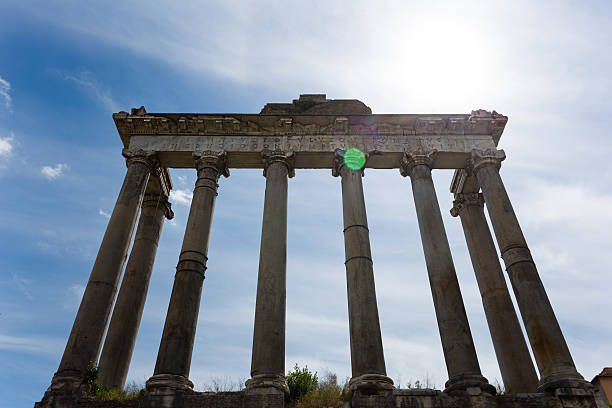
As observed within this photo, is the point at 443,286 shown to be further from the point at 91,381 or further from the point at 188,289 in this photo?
the point at 91,381

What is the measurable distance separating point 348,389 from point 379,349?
1.60m

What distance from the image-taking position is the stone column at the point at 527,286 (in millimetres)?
13727

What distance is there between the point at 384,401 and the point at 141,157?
46.4 feet

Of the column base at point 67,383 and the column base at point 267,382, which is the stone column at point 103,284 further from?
the column base at point 267,382

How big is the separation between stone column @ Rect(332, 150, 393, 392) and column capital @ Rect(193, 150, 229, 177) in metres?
5.51

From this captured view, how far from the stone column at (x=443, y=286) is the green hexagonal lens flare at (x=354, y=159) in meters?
1.94

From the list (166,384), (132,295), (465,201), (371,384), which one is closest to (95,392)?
(166,384)

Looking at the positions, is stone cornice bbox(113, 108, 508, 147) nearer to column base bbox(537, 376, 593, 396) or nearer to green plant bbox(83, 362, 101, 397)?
green plant bbox(83, 362, 101, 397)

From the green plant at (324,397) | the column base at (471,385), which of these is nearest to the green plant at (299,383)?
the green plant at (324,397)

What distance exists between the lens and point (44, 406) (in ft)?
42.1

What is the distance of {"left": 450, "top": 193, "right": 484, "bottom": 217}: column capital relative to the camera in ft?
70.0

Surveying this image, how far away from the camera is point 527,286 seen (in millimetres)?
15523

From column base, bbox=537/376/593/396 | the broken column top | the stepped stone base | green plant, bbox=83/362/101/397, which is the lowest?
the stepped stone base

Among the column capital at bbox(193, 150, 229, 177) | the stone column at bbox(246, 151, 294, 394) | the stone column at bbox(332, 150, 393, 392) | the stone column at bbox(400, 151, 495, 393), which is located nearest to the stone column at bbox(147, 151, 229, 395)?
the column capital at bbox(193, 150, 229, 177)
